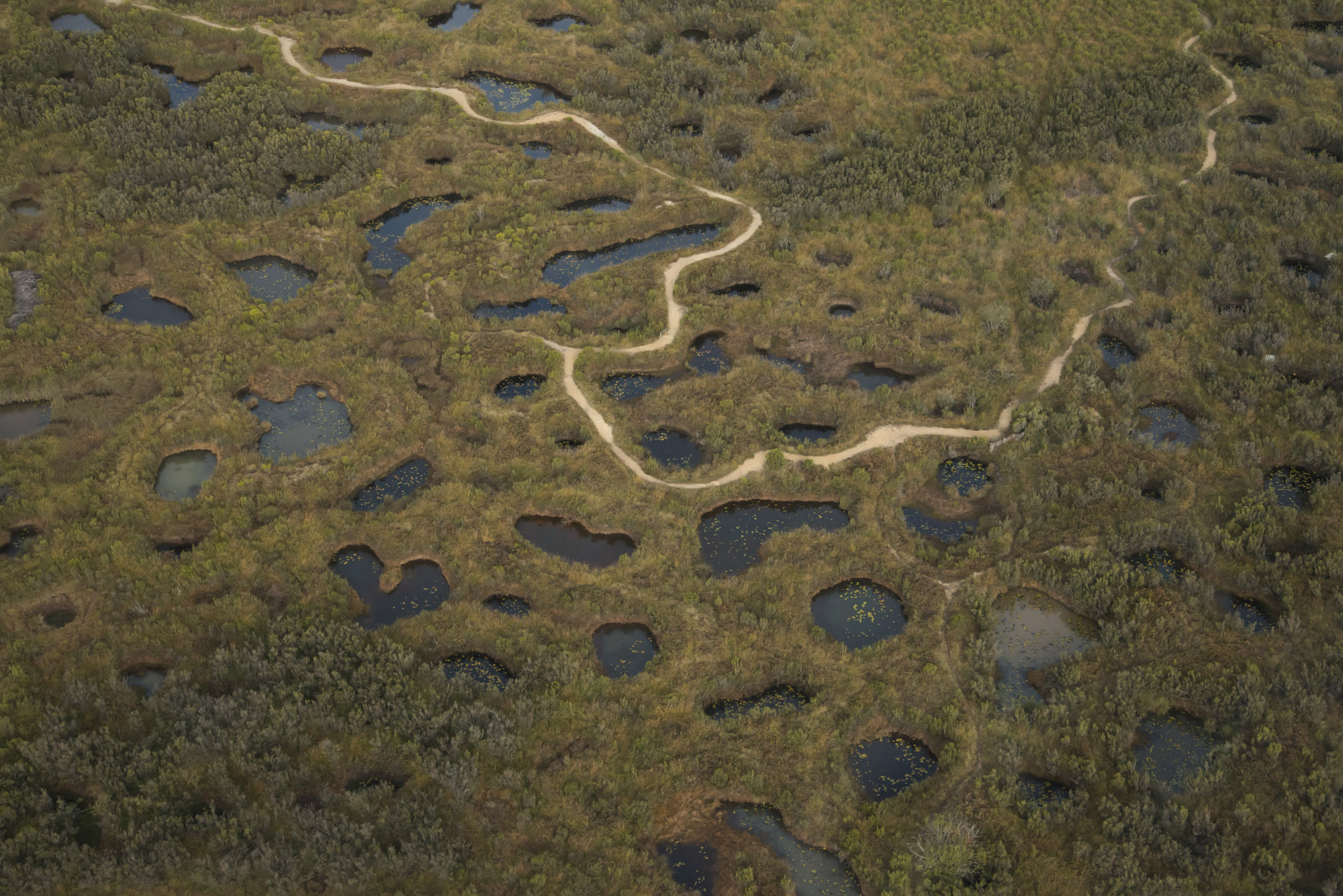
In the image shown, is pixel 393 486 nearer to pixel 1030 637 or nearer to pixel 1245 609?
pixel 1030 637

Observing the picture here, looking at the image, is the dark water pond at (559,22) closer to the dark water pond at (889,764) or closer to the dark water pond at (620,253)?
the dark water pond at (620,253)

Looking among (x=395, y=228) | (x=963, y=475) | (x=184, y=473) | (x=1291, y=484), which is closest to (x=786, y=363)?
(x=963, y=475)

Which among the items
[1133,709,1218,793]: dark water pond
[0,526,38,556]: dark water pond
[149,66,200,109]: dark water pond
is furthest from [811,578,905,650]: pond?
[149,66,200,109]: dark water pond

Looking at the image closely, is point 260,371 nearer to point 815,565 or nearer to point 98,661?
point 98,661

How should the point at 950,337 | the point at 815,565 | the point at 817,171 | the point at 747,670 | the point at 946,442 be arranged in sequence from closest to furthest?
the point at 747,670 < the point at 815,565 < the point at 946,442 < the point at 950,337 < the point at 817,171

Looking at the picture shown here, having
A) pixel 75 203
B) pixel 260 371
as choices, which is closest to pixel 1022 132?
pixel 260 371

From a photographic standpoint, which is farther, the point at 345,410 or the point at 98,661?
the point at 345,410

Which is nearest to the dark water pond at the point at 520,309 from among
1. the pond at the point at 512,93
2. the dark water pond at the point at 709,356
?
the dark water pond at the point at 709,356
